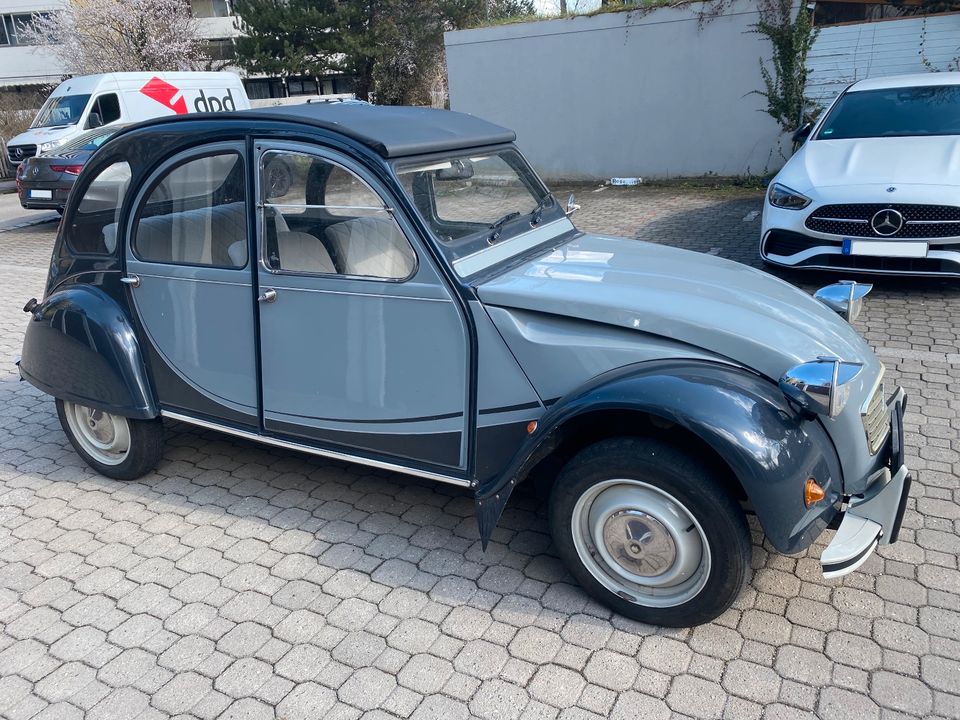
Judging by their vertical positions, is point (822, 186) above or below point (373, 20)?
below

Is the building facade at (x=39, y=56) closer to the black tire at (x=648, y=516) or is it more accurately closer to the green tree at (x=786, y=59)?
the green tree at (x=786, y=59)

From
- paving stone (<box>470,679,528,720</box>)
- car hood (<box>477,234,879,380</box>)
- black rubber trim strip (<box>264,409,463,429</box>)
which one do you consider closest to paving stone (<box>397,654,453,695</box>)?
paving stone (<box>470,679,528,720</box>)

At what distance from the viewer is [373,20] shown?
26.1 metres

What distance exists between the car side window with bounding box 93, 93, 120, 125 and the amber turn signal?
1514cm

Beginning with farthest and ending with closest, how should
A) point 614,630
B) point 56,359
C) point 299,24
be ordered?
point 299,24 < point 56,359 < point 614,630

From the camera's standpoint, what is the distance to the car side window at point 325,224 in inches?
125

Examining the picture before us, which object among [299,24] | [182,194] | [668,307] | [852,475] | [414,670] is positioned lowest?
[414,670]

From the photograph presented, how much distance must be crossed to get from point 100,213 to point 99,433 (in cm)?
123

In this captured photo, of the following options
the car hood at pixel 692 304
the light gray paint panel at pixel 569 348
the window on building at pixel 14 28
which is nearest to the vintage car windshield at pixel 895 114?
the car hood at pixel 692 304

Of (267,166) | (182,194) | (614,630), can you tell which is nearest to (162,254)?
(182,194)

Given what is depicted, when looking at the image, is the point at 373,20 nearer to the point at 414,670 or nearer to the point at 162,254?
the point at 162,254

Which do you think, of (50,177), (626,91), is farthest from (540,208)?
(50,177)

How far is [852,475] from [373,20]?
26.8 meters

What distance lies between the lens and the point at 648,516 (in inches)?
108
